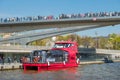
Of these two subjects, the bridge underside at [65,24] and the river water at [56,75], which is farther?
the bridge underside at [65,24]

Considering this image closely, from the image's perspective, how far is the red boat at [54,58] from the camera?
58656 millimetres

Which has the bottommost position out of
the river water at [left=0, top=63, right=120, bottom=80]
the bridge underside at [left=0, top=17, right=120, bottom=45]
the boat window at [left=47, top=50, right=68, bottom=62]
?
the river water at [left=0, top=63, right=120, bottom=80]

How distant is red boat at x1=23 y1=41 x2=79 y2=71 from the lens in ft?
192

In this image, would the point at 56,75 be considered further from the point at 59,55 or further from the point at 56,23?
the point at 56,23

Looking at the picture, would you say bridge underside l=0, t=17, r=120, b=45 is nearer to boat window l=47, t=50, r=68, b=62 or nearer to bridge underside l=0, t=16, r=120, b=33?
bridge underside l=0, t=16, r=120, b=33

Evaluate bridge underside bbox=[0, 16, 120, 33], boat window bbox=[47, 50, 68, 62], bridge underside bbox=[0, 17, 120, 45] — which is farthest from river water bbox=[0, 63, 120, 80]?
bridge underside bbox=[0, 17, 120, 45]

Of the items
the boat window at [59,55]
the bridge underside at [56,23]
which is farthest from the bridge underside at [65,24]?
the boat window at [59,55]

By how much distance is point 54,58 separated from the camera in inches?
2429

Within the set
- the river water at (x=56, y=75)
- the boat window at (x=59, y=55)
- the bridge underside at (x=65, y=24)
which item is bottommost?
the river water at (x=56, y=75)

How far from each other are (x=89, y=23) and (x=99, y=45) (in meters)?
104

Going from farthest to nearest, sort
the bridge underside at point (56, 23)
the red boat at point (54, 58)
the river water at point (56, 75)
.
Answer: the bridge underside at point (56, 23) < the red boat at point (54, 58) < the river water at point (56, 75)

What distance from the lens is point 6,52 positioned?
77812 millimetres

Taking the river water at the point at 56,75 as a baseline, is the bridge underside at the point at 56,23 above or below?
above

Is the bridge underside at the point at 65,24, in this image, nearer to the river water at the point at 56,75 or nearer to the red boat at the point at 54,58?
the red boat at the point at 54,58
